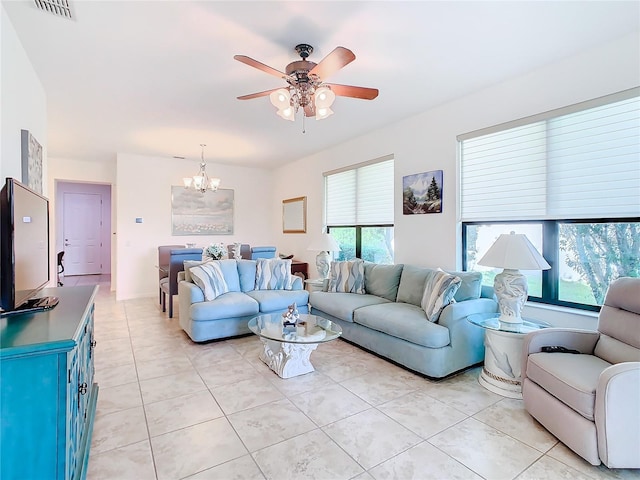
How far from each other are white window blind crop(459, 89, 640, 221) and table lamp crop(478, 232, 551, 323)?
23.3 inches

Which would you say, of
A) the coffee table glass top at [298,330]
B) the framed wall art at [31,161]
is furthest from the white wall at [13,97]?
the coffee table glass top at [298,330]

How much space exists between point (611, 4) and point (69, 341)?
3.50 m

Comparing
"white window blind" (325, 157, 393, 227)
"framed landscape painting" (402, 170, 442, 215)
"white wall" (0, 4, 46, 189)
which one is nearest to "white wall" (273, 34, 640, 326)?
"framed landscape painting" (402, 170, 442, 215)

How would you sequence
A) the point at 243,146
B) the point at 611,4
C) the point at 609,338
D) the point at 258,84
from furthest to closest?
the point at 243,146 < the point at 258,84 < the point at 609,338 < the point at 611,4

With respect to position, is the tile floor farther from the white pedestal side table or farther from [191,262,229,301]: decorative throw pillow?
[191,262,229,301]: decorative throw pillow

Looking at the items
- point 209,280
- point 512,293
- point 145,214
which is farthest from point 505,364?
point 145,214

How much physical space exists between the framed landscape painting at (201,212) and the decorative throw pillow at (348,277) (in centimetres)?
357

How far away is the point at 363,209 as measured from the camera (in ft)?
16.7

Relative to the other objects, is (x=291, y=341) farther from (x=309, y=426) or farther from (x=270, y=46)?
(x=270, y=46)

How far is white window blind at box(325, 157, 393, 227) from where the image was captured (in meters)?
4.68

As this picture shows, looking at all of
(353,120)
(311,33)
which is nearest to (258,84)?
(311,33)

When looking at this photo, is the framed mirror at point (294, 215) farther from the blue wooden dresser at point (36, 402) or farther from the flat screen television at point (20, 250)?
the blue wooden dresser at point (36, 402)

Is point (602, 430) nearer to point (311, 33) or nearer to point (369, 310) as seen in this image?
point (369, 310)

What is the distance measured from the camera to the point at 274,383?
278cm
